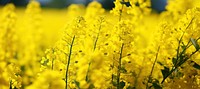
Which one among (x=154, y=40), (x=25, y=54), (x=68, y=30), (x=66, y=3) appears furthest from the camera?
(x=66, y=3)

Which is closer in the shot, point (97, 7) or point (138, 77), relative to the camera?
point (138, 77)

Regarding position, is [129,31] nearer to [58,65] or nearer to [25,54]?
[58,65]

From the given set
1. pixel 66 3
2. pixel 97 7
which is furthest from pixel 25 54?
pixel 66 3

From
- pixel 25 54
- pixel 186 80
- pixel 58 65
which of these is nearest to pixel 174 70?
pixel 186 80

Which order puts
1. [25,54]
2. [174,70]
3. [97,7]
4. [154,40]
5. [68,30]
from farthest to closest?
[25,54]
[97,7]
[154,40]
[174,70]
[68,30]

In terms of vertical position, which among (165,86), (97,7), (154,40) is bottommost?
(165,86)

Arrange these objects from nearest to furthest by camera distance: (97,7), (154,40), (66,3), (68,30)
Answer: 1. (68,30)
2. (154,40)
3. (97,7)
4. (66,3)

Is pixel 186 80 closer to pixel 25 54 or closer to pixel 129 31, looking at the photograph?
pixel 129 31

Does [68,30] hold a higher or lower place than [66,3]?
lower

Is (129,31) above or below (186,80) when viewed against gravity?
above
